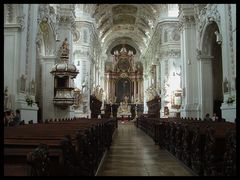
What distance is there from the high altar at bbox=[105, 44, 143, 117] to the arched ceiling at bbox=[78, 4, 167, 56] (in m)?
1.57

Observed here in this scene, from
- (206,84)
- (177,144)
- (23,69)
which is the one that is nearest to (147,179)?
(177,144)

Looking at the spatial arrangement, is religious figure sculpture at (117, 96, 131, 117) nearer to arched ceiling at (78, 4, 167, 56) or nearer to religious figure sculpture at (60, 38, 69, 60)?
arched ceiling at (78, 4, 167, 56)

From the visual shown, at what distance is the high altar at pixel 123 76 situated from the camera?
3975cm

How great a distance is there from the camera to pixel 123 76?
133 ft

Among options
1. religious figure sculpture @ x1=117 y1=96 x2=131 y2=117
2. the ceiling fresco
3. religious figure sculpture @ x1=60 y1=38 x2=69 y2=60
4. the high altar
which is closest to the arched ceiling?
the ceiling fresco

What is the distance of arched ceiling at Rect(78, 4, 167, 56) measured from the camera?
2489cm

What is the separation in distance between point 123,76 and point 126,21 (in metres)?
9.93

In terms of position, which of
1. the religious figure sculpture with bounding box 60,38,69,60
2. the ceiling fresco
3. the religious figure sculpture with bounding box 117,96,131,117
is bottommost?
the religious figure sculpture with bounding box 117,96,131,117

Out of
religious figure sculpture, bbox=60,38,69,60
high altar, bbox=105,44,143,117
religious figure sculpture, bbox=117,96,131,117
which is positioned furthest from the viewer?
high altar, bbox=105,44,143,117

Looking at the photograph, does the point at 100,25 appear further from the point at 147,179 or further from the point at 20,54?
the point at 147,179

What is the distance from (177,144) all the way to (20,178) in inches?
205

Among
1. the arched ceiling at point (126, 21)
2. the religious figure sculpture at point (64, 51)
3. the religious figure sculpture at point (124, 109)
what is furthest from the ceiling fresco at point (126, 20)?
the religious figure sculpture at point (64, 51)

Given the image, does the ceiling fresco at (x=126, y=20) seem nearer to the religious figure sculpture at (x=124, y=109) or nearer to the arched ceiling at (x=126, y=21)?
the arched ceiling at (x=126, y=21)

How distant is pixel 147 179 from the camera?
2.23 meters
